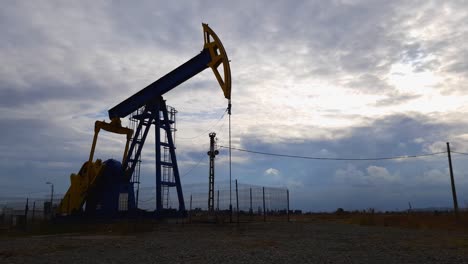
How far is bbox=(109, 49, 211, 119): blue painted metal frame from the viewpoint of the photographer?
70.3 ft

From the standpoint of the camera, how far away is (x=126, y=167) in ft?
82.1

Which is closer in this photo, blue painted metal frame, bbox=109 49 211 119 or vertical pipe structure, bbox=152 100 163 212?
blue painted metal frame, bbox=109 49 211 119

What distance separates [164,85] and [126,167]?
5.99 metres

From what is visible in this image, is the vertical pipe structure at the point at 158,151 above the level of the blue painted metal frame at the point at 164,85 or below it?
below

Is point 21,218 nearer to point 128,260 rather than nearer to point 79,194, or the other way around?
point 79,194

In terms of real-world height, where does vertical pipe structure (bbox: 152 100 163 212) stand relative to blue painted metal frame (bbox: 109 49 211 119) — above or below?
below

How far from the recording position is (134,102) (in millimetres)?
25047

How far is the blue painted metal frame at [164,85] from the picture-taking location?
21438 millimetres

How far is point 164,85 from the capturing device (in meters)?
23.8

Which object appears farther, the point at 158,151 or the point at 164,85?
the point at 158,151

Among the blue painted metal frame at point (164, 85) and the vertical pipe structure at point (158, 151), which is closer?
Result: the blue painted metal frame at point (164, 85)

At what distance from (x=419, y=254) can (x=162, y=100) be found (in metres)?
19.8

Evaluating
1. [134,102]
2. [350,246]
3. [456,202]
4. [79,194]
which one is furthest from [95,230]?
[456,202]

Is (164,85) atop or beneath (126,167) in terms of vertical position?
atop
